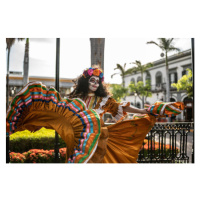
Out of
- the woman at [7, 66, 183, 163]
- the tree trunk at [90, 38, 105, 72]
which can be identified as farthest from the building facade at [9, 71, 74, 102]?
the woman at [7, 66, 183, 163]

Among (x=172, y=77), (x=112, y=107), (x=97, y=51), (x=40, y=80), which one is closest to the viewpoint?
(x=112, y=107)

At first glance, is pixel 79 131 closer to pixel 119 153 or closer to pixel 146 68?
pixel 119 153

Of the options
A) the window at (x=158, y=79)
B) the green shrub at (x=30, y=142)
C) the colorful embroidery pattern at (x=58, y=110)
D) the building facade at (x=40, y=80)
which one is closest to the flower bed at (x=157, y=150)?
the green shrub at (x=30, y=142)

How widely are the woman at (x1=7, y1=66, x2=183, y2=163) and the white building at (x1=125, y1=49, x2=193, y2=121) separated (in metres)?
14.0

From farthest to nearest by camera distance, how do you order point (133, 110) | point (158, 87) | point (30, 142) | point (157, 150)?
point (158, 87), point (157, 150), point (30, 142), point (133, 110)

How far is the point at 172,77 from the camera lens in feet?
64.1

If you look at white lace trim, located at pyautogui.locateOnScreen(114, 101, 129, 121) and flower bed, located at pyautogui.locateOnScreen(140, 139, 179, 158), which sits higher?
white lace trim, located at pyautogui.locateOnScreen(114, 101, 129, 121)

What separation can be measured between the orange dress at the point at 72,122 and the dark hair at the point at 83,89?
1.77 feet

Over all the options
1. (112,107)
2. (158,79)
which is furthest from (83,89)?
(158,79)

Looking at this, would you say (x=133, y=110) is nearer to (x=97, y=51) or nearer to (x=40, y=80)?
(x=97, y=51)

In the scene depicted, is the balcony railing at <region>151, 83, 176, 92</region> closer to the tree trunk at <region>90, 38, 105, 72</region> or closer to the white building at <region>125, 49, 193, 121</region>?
the white building at <region>125, 49, 193, 121</region>

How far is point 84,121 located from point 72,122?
0.14 metres

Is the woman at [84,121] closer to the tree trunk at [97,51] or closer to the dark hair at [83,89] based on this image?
the dark hair at [83,89]

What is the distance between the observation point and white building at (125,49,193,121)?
53.4 ft
